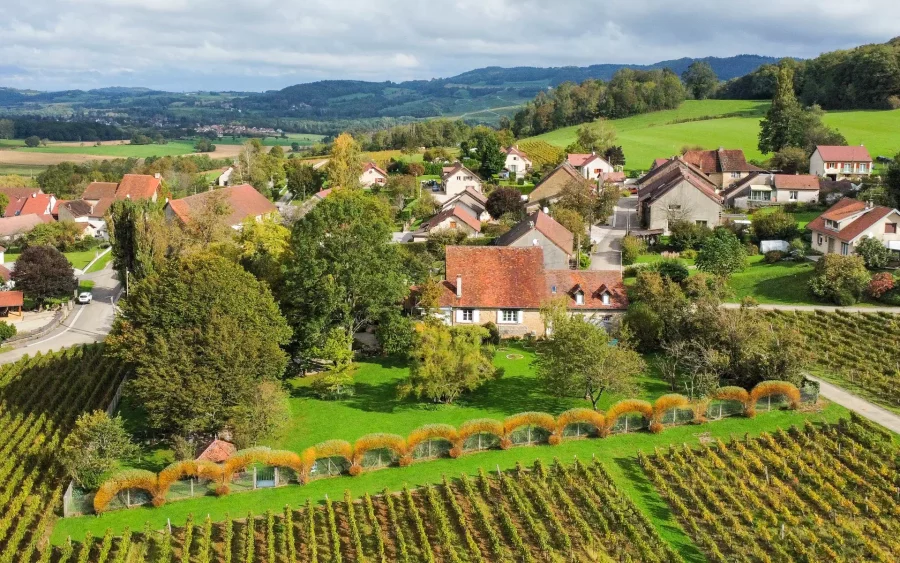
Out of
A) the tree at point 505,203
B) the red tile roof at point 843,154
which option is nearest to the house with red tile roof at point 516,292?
the tree at point 505,203

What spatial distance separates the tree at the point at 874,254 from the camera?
55.2m

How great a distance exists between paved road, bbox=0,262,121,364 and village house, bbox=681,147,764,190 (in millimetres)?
67703

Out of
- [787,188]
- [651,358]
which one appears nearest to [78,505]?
[651,358]

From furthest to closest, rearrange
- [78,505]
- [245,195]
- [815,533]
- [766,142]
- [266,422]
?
1. [766,142]
2. [245,195]
3. [266,422]
4. [78,505]
5. [815,533]

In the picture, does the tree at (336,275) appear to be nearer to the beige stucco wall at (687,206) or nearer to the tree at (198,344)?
the tree at (198,344)

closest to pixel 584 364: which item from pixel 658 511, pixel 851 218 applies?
pixel 658 511

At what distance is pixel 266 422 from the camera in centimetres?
3375

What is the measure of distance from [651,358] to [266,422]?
23056 millimetres

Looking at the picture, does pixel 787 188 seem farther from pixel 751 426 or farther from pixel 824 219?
pixel 751 426

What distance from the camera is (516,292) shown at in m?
48.6

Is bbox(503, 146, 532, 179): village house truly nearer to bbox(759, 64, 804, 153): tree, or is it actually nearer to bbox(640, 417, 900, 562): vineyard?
bbox(759, 64, 804, 153): tree

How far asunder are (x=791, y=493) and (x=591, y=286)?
74.7 ft

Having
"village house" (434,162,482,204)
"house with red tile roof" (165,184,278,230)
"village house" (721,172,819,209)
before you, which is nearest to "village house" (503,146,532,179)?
"village house" (434,162,482,204)

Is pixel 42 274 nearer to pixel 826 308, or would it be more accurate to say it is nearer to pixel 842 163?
pixel 826 308
